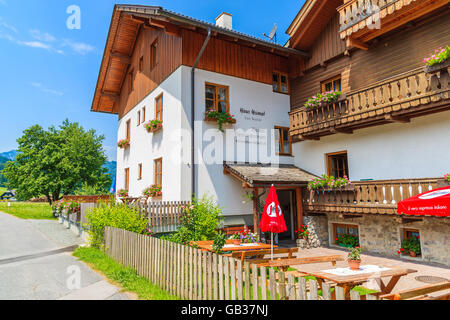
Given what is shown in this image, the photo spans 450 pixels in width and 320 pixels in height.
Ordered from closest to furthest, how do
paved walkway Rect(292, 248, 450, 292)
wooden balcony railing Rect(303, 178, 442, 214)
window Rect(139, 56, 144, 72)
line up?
paved walkway Rect(292, 248, 450, 292)
wooden balcony railing Rect(303, 178, 442, 214)
window Rect(139, 56, 144, 72)

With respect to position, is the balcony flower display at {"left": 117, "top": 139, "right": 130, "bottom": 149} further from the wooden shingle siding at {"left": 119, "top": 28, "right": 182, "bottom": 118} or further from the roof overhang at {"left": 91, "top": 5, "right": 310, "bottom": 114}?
the roof overhang at {"left": 91, "top": 5, "right": 310, "bottom": 114}

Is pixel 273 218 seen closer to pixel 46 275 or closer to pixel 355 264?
pixel 355 264

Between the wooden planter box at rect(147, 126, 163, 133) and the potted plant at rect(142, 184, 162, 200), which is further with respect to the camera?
the wooden planter box at rect(147, 126, 163, 133)

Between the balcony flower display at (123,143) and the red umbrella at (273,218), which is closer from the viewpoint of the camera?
the red umbrella at (273,218)

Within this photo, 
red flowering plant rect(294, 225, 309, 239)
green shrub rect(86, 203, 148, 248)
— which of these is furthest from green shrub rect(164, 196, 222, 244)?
red flowering plant rect(294, 225, 309, 239)

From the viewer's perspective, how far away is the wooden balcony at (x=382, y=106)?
8.89 m

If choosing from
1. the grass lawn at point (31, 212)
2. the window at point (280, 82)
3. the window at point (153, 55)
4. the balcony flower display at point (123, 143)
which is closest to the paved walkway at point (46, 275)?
the balcony flower display at point (123, 143)

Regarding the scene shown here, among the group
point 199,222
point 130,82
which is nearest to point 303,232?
point 199,222

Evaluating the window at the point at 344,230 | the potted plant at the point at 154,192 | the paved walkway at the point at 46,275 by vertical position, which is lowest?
the paved walkway at the point at 46,275

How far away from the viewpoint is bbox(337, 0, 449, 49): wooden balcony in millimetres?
9859

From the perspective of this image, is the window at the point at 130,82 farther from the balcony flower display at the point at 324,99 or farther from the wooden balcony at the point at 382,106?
the balcony flower display at the point at 324,99

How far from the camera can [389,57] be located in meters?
11.5

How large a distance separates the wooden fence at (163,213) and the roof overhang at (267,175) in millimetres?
2399

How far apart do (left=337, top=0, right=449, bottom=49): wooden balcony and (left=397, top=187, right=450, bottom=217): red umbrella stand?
708 cm
